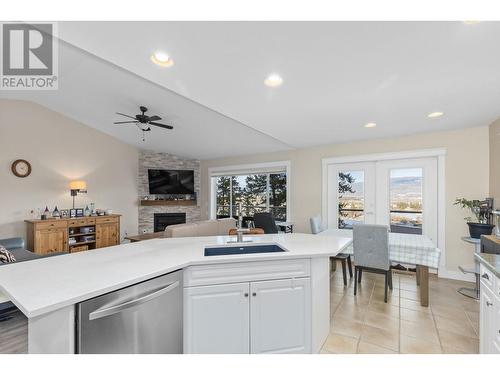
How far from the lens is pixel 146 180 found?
21.2 feet

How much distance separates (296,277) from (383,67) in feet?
6.41

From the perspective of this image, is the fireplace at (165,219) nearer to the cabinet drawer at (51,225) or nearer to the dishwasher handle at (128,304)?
the cabinet drawer at (51,225)

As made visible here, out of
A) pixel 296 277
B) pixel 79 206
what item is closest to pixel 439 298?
pixel 296 277

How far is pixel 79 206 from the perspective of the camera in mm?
5328

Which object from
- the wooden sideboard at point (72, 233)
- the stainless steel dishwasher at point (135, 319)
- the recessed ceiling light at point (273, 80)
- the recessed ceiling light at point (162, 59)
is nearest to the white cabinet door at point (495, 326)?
the stainless steel dishwasher at point (135, 319)

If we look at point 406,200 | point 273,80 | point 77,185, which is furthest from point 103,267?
point 77,185

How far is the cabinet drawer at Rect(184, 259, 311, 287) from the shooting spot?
1.51 metres

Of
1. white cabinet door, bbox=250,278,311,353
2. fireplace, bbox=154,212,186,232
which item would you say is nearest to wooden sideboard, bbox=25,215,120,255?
fireplace, bbox=154,212,186,232

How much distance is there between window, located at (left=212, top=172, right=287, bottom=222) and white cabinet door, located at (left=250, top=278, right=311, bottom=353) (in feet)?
12.6

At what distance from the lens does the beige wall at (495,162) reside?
310 cm

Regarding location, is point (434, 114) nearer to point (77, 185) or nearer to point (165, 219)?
point (165, 219)

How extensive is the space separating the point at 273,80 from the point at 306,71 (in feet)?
1.15
